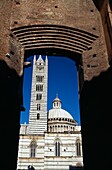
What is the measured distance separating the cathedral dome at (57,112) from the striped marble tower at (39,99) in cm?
499

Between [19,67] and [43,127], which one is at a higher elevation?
[43,127]

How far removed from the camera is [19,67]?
22.0ft

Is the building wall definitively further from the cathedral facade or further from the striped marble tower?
the striped marble tower

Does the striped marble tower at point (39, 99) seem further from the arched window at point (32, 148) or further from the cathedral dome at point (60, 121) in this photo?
the arched window at point (32, 148)

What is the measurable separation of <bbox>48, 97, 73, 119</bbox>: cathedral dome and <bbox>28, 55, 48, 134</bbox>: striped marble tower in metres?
4.99

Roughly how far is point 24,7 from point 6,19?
0.87m

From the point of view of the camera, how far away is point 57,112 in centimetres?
5088

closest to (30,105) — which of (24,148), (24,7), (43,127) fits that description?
(43,127)

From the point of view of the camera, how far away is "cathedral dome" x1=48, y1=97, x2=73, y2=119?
50.1 metres

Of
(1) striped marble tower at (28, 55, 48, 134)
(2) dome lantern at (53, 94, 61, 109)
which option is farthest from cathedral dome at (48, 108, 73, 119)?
(1) striped marble tower at (28, 55, 48, 134)

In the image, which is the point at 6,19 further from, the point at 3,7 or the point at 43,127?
the point at 43,127

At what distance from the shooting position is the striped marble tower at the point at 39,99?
42734mm

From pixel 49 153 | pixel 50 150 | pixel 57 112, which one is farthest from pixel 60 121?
pixel 49 153

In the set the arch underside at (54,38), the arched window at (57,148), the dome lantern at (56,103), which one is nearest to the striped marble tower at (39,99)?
the dome lantern at (56,103)
